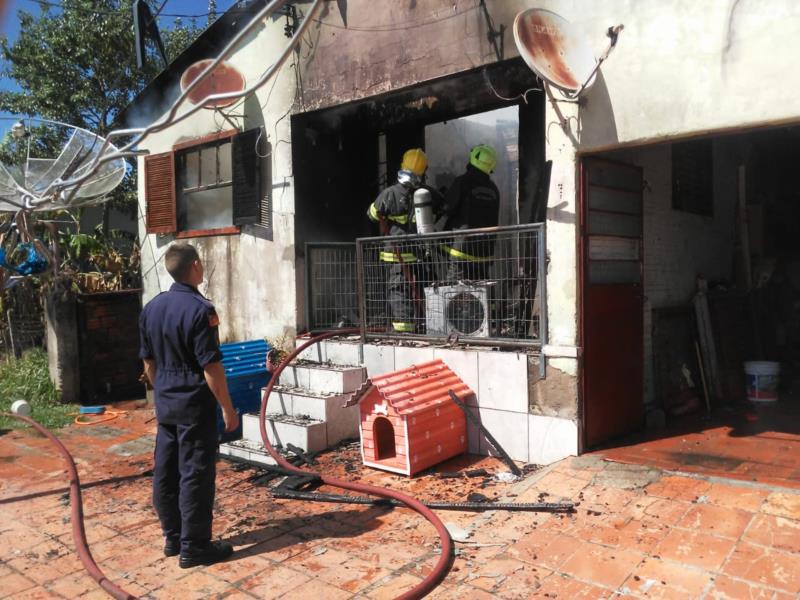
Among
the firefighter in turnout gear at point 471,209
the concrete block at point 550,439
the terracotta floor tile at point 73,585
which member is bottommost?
the terracotta floor tile at point 73,585

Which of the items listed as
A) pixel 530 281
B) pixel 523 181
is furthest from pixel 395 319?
pixel 523 181

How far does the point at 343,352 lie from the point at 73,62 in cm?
1044

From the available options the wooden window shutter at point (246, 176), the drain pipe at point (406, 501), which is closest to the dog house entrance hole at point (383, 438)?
the drain pipe at point (406, 501)

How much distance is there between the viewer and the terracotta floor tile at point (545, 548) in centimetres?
343

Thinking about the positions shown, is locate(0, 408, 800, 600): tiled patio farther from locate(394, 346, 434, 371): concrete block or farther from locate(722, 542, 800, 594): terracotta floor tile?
locate(394, 346, 434, 371): concrete block

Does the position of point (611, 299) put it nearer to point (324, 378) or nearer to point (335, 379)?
point (335, 379)

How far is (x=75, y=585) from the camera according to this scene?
136 inches

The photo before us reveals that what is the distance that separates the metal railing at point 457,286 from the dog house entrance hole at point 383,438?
1007mm

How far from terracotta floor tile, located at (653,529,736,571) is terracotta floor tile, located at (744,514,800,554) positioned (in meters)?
0.16

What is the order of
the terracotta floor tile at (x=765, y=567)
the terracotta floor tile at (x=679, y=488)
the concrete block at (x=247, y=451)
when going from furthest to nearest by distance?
the concrete block at (x=247, y=451) < the terracotta floor tile at (x=679, y=488) < the terracotta floor tile at (x=765, y=567)

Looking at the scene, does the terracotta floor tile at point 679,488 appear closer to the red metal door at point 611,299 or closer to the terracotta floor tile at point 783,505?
the terracotta floor tile at point 783,505

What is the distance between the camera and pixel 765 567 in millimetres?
Result: 3143

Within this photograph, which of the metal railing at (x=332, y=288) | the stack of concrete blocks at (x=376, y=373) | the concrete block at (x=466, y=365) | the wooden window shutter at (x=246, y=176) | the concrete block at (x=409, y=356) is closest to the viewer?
the stack of concrete blocks at (x=376, y=373)

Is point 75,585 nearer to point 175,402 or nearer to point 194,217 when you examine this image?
point 175,402
